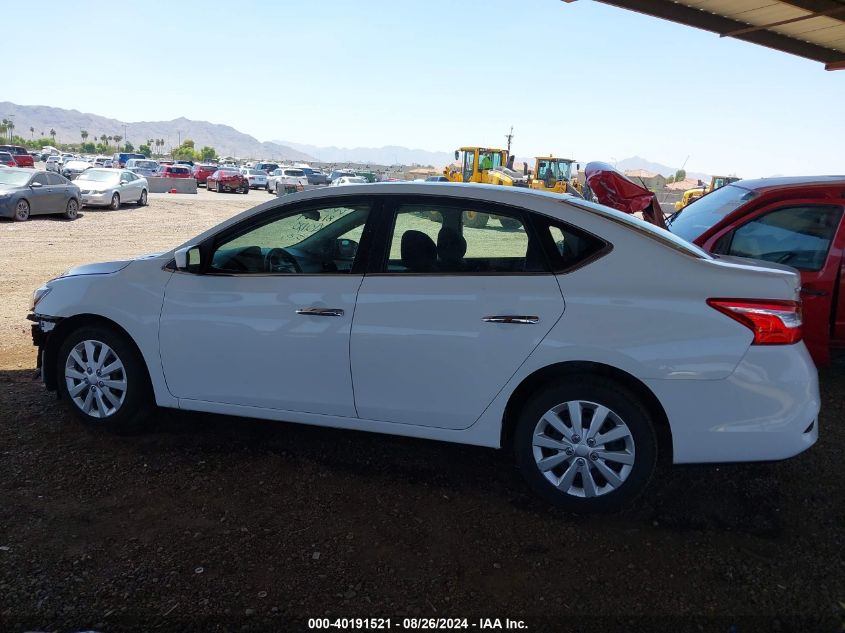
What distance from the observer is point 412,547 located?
10.7ft

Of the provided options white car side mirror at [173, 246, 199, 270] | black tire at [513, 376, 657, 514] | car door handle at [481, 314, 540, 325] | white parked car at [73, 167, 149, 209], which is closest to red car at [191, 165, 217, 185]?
white parked car at [73, 167, 149, 209]

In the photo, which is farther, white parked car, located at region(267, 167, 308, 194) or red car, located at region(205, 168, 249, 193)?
white parked car, located at region(267, 167, 308, 194)

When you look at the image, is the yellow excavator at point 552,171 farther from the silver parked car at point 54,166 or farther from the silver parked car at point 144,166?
the silver parked car at point 54,166

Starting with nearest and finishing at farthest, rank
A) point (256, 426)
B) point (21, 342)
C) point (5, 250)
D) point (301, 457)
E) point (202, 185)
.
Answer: point (301, 457) → point (256, 426) → point (21, 342) → point (5, 250) → point (202, 185)

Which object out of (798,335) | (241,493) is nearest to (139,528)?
(241,493)

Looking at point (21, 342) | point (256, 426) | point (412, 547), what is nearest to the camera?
point (412, 547)

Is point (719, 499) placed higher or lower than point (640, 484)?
lower

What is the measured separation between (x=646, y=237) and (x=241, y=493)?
2613mm

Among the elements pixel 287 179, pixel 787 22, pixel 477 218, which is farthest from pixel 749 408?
pixel 287 179

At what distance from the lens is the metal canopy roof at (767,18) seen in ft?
29.6

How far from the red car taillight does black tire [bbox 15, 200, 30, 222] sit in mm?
18613

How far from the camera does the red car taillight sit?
329cm

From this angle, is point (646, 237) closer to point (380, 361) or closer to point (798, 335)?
point (798, 335)

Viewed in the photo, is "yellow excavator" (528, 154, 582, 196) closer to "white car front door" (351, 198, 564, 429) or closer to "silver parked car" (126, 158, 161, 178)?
"white car front door" (351, 198, 564, 429)
